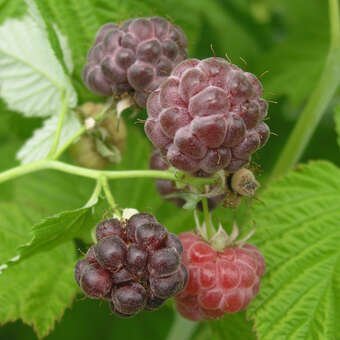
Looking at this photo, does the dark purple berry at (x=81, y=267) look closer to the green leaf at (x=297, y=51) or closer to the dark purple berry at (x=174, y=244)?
the dark purple berry at (x=174, y=244)

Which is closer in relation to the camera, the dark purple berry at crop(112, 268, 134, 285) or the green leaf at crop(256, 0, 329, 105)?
the dark purple berry at crop(112, 268, 134, 285)

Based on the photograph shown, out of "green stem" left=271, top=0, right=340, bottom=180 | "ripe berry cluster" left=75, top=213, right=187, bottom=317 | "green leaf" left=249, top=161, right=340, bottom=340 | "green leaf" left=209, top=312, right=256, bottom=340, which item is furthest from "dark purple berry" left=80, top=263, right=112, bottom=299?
"green stem" left=271, top=0, right=340, bottom=180

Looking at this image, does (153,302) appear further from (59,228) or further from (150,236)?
(59,228)

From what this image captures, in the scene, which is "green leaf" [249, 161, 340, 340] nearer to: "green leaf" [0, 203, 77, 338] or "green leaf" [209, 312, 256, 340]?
"green leaf" [209, 312, 256, 340]

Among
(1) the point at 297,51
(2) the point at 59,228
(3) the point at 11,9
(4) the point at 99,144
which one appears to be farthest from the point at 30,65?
(1) the point at 297,51

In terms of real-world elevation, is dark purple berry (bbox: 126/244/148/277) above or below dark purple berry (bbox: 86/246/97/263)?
above

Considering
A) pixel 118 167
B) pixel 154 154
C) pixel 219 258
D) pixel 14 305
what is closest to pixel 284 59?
pixel 118 167

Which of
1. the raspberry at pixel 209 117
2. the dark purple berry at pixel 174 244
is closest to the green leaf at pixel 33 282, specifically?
the dark purple berry at pixel 174 244
